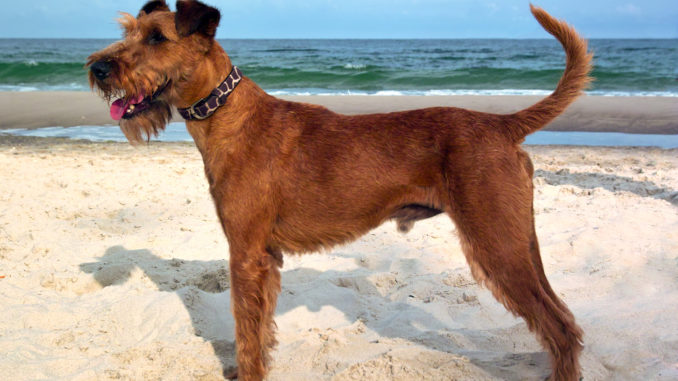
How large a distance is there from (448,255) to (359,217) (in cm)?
244

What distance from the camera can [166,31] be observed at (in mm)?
2988

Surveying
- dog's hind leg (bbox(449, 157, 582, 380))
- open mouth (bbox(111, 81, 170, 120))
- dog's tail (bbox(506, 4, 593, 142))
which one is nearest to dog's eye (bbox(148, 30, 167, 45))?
open mouth (bbox(111, 81, 170, 120))

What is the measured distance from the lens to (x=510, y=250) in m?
2.93

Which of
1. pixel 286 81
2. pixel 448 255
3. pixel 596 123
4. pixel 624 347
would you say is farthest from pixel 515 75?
pixel 624 347

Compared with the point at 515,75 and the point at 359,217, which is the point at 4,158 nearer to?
the point at 359,217

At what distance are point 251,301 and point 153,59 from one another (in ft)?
4.87

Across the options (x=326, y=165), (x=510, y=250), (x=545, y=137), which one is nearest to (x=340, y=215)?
(x=326, y=165)

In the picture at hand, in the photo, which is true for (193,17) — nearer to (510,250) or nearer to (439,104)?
(510,250)

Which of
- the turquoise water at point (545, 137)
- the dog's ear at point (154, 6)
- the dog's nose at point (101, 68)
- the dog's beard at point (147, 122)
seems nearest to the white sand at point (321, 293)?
the dog's beard at point (147, 122)

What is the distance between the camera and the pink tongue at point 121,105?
302 cm

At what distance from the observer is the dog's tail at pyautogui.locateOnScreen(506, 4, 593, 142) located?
9.91ft

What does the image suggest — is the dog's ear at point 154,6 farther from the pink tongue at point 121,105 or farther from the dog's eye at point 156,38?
the pink tongue at point 121,105

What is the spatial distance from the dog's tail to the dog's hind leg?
0.89 feet

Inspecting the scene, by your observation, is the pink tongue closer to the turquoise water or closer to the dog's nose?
the dog's nose
